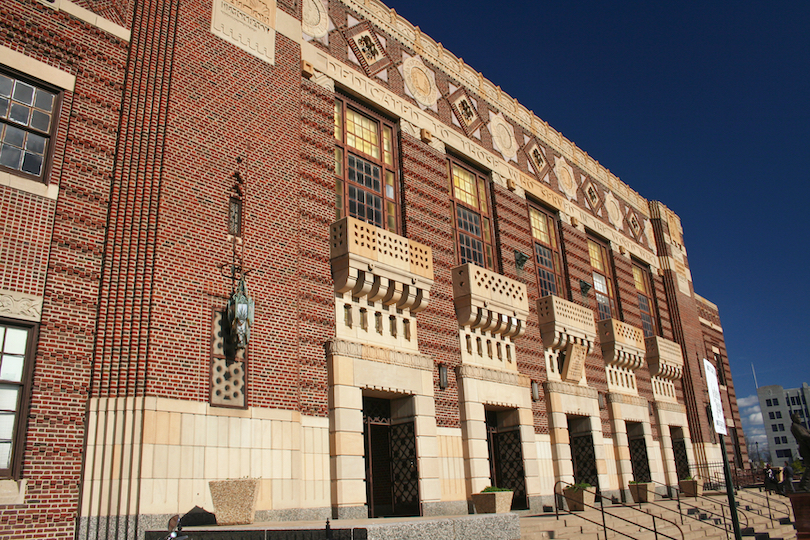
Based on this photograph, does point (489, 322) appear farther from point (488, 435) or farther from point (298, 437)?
point (298, 437)

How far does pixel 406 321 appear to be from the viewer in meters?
19.2

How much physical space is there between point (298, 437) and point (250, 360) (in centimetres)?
210

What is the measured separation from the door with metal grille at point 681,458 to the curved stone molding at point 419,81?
70.8ft

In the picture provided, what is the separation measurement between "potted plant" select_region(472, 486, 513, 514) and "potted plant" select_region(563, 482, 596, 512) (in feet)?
13.2

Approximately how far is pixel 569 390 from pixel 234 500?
52.8ft

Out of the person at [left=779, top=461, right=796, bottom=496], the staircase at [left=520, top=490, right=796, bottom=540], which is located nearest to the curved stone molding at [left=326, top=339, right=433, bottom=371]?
the staircase at [left=520, top=490, right=796, bottom=540]

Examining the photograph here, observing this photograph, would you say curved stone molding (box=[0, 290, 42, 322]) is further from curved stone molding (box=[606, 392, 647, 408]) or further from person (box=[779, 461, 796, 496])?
curved stone molding (box=[606, 392, 647, 408])

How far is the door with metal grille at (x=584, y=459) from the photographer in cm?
2591

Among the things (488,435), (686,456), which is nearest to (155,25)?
(488,435)

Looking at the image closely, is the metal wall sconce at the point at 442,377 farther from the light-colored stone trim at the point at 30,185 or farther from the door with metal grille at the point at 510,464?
the light-colored stone trim at the point at 30,185

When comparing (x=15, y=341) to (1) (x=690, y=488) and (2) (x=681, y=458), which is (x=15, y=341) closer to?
(1) (x=690, y=488)

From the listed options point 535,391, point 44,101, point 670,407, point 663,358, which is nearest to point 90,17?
point 44,101

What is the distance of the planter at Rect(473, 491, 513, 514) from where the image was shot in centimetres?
1728

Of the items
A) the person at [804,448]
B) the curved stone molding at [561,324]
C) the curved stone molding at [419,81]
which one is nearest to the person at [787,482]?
the person at [804,448]
